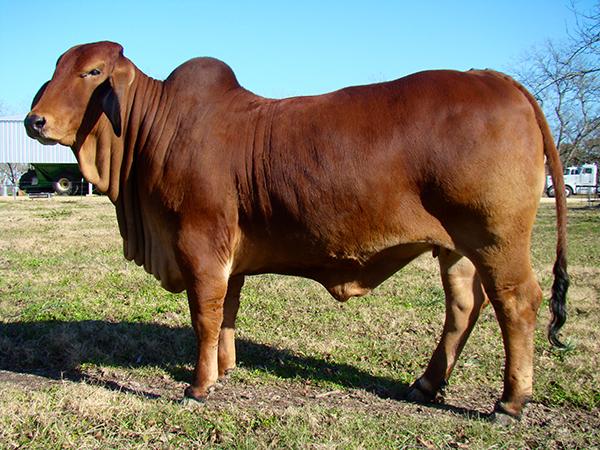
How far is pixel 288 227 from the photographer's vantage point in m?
4.23

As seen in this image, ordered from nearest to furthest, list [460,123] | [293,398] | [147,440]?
[147,440], [460,123], [293,398]

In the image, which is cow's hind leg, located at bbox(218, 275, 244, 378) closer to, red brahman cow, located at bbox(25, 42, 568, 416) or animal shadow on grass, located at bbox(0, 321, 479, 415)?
animal shadow on grass, located at bbox(0, 321, 479, 415)

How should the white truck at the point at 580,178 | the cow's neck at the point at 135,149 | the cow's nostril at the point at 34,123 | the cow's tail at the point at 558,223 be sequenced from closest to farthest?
the cow's tail at the point at 558,223 < the cow's nostril at the point at 34,123 < the cow's neck at the point at 135,149 < the white truck at the point at 580,178

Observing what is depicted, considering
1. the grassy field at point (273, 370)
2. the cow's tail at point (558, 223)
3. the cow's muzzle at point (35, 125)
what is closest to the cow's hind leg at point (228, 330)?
the grassy field at point (273, 370)

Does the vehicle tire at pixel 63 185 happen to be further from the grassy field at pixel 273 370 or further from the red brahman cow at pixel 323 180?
the red brahman cow at pixel 323 180

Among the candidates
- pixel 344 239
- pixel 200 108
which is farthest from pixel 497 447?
pixel 200 108

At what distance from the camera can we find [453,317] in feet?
15.3

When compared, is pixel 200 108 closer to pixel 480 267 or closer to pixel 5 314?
pixel 480 267

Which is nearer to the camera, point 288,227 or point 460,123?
point 460,123

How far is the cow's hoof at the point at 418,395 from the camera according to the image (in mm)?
4629

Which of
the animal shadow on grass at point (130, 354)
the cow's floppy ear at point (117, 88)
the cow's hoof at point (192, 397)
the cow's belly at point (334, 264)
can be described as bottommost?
the animal shadow on grass at point (130, 354)

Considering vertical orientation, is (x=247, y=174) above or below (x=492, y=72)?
below

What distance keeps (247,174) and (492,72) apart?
173 centimetres

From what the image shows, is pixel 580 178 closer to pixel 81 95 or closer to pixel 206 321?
pixel 206 321
